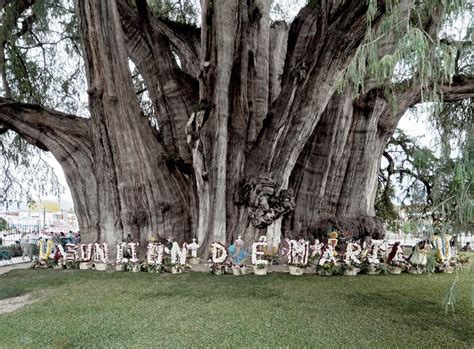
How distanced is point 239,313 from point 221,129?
135 inches

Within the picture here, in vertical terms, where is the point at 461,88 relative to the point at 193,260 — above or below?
above

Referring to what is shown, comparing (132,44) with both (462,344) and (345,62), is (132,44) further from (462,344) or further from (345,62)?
(462,344)

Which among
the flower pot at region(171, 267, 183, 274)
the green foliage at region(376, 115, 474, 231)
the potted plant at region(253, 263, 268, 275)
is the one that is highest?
the green foliage at region(376, 115, 474, 231)

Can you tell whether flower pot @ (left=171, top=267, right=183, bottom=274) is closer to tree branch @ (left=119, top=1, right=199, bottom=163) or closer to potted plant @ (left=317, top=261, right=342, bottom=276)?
potted plant @ (left=317, top=261, right=342, bottom=276)

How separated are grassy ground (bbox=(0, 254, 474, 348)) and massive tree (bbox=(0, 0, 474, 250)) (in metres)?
1.63

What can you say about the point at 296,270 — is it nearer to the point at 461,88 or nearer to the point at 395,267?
the point at 395,267

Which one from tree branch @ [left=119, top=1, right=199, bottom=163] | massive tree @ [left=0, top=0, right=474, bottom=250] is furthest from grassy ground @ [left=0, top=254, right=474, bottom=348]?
tree branch @ [left=119, top=1, right=199, bottom=163]

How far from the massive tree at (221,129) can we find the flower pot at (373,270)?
1.39 metres

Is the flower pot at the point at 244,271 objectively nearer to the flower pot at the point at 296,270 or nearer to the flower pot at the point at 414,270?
the flower pot at the point at 296,270

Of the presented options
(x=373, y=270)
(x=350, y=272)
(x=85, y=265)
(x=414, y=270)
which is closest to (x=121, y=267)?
(x=85, y=265)

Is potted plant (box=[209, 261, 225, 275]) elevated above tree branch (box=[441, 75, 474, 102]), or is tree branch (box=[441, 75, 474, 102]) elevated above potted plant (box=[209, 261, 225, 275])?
tree branch (box=[441, 75, 474, 102])

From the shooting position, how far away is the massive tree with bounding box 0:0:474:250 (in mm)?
5941

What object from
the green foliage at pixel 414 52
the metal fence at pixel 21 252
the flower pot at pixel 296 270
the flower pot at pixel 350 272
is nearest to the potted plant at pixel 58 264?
the metal fence at pixel 21 252

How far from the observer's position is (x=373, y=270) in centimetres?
555
